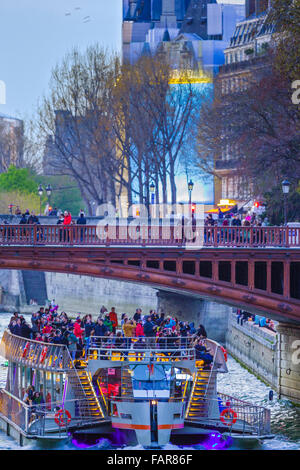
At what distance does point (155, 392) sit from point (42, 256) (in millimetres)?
9595

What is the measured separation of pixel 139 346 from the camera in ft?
157

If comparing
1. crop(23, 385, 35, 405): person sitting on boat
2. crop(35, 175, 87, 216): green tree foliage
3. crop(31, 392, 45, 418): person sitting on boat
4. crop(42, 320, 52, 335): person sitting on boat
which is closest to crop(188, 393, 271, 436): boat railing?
crop(31, 392, 45, 418): person sitting on boat

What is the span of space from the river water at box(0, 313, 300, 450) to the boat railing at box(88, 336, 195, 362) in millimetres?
3213

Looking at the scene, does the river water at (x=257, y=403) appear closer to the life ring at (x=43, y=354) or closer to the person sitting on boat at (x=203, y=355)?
the life ring at (x=43, y=354)

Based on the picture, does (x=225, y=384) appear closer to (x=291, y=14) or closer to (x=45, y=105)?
(x=291, y=14)

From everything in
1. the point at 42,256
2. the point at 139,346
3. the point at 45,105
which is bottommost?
the point at 139,346

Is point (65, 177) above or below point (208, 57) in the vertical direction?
below

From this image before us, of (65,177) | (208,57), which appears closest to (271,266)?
(208,57)

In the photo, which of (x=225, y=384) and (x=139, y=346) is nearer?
(x=139, y=346)

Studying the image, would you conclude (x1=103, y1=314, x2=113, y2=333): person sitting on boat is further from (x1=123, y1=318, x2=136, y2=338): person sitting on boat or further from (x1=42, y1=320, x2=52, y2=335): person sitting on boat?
(x1=42, y1=320, x2=52, y2=335): person sitting on boat

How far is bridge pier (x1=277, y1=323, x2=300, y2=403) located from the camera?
56.3 m

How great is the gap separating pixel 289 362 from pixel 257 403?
2.75 meters

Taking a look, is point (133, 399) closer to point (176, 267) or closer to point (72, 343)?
point (72, 343)

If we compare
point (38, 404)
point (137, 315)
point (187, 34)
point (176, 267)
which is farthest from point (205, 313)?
point (187, 34)
